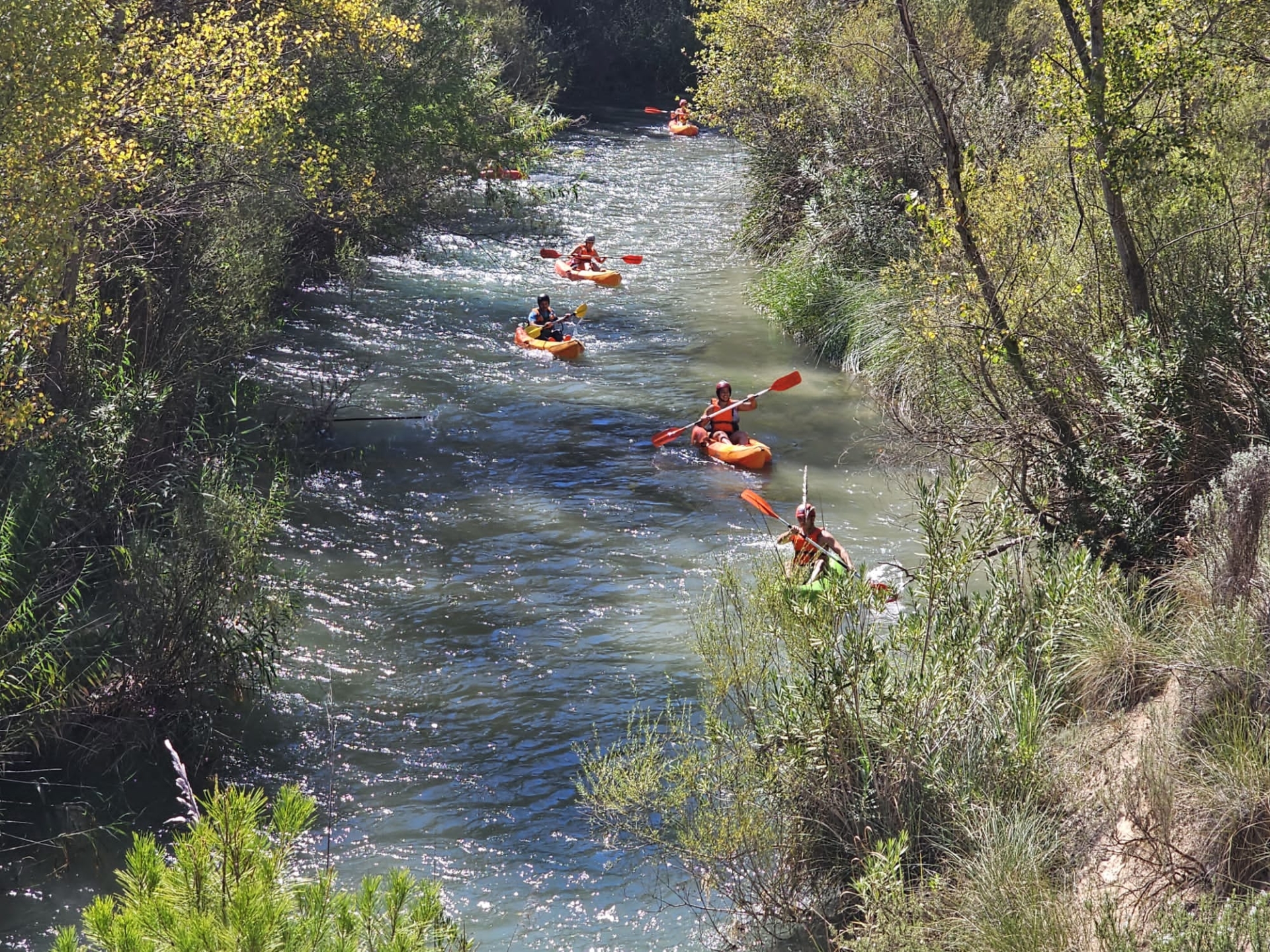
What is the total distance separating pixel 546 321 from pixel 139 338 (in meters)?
6.75

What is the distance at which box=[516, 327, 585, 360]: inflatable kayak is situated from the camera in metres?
16.2

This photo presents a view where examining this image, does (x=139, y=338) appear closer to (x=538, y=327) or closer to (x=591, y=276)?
(x=538, y=327)

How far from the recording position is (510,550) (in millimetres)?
10820

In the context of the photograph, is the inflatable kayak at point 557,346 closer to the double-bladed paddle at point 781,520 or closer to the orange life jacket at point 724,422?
the orange life jacket at point 724,422

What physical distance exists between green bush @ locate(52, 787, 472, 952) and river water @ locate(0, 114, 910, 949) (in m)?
2.84

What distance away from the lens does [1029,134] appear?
14.9 meters

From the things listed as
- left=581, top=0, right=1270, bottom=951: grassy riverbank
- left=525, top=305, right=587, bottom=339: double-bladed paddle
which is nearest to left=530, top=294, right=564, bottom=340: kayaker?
left=525, top=305, right=587, bottom=339: double-bladed paddle

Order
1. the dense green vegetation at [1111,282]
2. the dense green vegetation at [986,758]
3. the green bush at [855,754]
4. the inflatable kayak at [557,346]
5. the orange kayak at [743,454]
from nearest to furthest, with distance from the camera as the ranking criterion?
the dense green vegetation at [986,758]
the green bush at [855,754]
the dense green vegetation at [1111,282]
the orange kayak at [743,454]
the inflatable kayak at [557,346]

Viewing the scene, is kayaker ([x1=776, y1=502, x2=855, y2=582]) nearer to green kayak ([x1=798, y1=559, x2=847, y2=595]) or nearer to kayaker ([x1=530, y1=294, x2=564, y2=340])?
green kayak ([x1=798, y1=559, x2=847, y2=595])

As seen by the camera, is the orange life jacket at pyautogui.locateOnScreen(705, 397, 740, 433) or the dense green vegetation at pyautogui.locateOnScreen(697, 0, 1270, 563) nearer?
the dense green vegetation at pyautogui.locateOnScreen(697, 0, 1270, 563)

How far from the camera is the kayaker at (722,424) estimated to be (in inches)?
515

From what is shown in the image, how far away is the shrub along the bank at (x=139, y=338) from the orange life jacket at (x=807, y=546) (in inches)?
148

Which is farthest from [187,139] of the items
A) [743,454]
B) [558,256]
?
[558,256]

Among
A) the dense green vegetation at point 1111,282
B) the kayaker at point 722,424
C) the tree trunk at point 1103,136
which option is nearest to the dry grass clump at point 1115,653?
the dense green vegetation at point 1111,282
